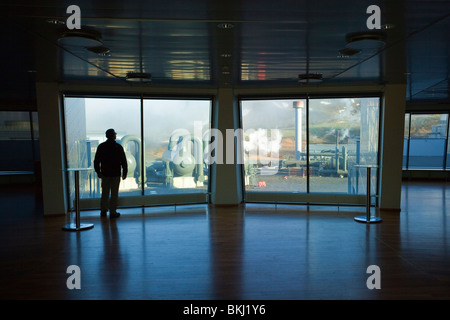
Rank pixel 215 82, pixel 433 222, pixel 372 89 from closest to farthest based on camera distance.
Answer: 1. pixel 433 222
2. pixel 215 82
3. pixel 372 89

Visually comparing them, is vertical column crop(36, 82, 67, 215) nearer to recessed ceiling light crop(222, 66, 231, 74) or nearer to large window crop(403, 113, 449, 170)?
recessed ceiling light crop(222, 66, 231, 74)

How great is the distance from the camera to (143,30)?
400 centimetres

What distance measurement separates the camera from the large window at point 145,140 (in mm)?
8148

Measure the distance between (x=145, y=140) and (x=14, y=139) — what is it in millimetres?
7806

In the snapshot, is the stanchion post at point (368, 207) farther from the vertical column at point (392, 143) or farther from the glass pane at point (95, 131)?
the glass pane at point (95, 131)

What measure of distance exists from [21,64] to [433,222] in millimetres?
7702

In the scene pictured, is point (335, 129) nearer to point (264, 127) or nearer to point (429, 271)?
point (264, 127)

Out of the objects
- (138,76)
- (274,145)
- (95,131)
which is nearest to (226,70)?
(138,76)

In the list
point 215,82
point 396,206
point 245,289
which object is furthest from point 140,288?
point 396,206

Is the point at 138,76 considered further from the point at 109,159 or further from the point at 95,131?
the point at 95,131

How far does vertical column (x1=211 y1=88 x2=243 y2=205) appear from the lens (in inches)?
331

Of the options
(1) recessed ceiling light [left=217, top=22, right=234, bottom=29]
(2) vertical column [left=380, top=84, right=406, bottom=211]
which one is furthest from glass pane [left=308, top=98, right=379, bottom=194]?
(1) recessed ceiling light [left=217, top=22, right=234, bottom=29]

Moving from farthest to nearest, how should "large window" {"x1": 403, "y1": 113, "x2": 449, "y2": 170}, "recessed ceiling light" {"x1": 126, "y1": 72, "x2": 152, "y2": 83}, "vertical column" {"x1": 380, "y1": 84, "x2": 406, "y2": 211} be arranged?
"large window" {"x1": 403, "y1": 113, "x2": 449, "y2": 170} < "vertical column" {"x1": 380, "y1": 84, "x2": 406, "y2": 211} < "recessed ceiling light" {"x1": 126, "y1": 72, "x2": 152, "y2": 83}

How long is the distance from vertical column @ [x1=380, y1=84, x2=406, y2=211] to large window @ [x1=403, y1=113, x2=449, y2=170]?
25.8 feet
